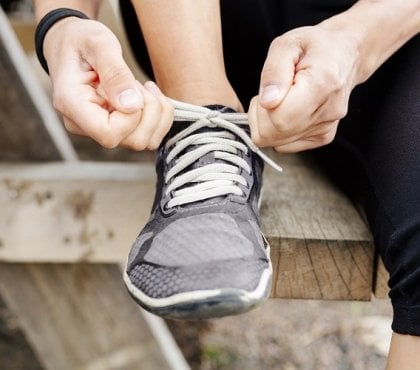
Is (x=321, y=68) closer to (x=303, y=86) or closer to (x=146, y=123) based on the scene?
(x=303, y=86)

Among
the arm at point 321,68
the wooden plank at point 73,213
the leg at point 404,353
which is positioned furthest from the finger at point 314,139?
the wooden plank at point 73,213

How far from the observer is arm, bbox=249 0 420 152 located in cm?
74

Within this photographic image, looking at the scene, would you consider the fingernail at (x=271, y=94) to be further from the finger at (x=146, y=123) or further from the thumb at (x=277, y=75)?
the finger at (x=146, y=123)

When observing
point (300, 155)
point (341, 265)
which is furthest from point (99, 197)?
point (341, 265)

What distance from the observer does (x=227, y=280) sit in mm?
675

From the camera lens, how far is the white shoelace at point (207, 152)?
0.81 m

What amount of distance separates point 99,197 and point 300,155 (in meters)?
0.32

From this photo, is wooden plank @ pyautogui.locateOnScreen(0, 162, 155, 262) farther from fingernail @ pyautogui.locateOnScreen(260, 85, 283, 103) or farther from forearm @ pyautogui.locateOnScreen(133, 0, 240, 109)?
fingernail @ pyautogui.locateOnScreen(260, 85, 283, 103)

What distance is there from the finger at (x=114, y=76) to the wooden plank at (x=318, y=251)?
0.84 ft

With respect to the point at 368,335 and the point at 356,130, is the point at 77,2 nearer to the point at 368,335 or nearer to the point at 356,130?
the point at 356,130

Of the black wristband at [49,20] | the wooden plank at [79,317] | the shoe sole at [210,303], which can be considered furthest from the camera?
the wooden plank at [79,317]

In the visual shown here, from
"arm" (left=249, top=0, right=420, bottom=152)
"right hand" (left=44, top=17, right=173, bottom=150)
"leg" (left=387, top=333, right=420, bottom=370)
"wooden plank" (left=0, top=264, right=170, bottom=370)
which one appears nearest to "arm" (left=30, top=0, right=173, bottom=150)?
"right hand" (left=44, top=17, right=173, bottom=150)

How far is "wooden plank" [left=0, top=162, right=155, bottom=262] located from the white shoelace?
34 cm

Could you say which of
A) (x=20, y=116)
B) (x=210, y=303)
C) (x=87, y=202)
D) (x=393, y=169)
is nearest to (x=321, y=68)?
(x=393, y=169)
